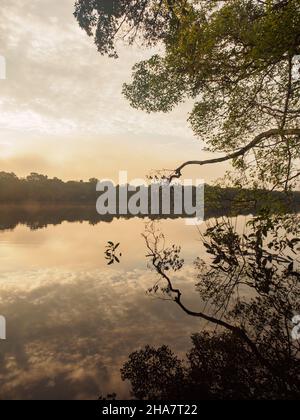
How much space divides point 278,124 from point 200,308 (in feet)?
22.9

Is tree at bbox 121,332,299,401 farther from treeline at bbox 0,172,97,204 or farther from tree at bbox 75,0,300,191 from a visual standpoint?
treeline at bbox 0,172,97,204

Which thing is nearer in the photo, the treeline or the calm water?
the calm water

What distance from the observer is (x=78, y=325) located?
759cm

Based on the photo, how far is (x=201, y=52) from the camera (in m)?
9.29

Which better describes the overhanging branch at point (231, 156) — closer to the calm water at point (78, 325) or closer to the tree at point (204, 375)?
the calm water at point (78, 325)

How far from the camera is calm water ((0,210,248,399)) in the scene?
5292 mm

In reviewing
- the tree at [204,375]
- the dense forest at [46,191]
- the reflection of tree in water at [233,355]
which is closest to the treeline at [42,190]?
the dense forest at [46,191]

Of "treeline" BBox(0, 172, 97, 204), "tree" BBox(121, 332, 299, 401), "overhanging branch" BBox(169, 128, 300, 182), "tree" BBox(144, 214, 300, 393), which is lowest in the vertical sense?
"tree" BBox(121, 332, 299, 401)

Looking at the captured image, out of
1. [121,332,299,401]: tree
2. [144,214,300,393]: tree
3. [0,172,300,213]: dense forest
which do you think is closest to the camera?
[121,332,299,401]: tree

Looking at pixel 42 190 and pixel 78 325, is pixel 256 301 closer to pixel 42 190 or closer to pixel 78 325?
pixel 78 325

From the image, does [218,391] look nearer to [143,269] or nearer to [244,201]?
[244,201]

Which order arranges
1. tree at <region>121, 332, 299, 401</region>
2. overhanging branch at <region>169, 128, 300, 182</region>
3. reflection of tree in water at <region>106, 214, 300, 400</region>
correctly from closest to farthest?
tree at <region>121, 332, 299, 401</region>
reflection of tree in water at <region>106, 214, 300, 400</region>
overhanging branch at <region>169, 128, 300, 182</region>

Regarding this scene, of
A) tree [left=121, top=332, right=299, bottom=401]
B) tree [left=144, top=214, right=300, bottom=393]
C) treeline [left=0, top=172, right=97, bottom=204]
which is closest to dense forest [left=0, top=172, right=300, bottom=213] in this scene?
treeline [left=0, top=172, right=97, bottom=204]

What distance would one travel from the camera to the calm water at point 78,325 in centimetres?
529
